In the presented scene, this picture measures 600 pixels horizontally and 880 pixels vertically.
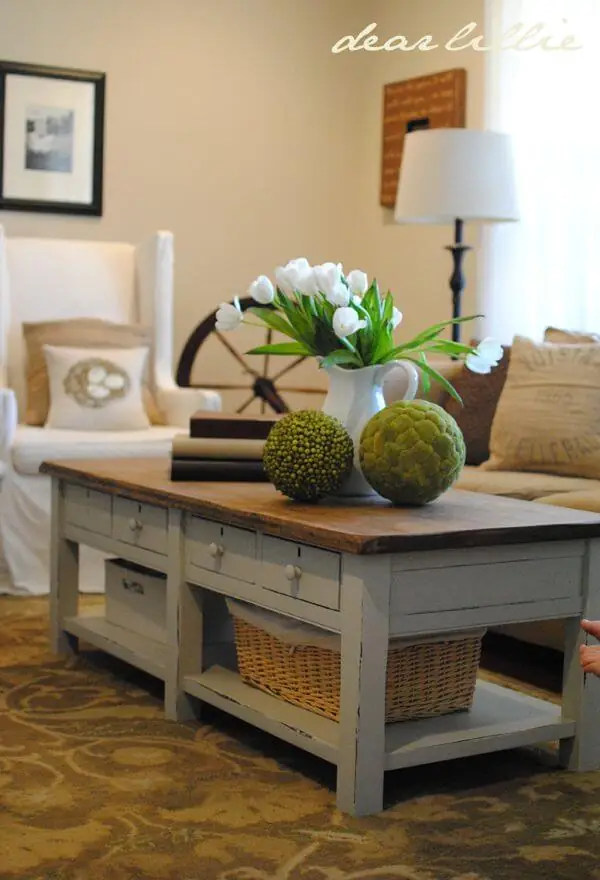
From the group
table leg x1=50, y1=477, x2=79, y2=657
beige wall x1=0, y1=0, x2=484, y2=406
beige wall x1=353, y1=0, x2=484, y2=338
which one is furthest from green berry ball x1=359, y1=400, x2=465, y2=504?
beige wall x1=0, y1=0, x2=484, y2=406

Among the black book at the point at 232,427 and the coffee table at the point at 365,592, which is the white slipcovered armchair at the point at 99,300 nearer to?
the black book at the point at 232,427

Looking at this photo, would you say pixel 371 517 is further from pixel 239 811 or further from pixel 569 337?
pixel 569 337

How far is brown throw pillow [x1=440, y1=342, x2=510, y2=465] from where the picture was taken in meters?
3.74

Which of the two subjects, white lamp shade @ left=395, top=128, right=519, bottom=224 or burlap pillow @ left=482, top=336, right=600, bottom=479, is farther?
white lamp shade @ left=395, top=128, right=519, bottom=224

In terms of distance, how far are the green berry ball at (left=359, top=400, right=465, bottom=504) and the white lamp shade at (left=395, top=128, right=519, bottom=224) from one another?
1982 mm

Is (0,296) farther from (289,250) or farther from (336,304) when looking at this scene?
(336,304)

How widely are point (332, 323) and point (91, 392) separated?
204cm

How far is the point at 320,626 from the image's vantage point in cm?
209

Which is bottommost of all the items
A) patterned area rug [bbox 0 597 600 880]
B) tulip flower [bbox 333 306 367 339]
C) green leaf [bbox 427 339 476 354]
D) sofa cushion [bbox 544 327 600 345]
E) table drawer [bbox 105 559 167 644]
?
patterned area rug [bbox 0 597 600 880]

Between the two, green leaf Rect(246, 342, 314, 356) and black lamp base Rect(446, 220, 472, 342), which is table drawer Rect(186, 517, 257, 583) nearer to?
green leaf Rect(246, 342, 314, 356)

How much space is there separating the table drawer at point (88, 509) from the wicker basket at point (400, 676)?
25.0 inches

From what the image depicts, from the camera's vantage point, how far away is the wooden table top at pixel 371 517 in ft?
6.60

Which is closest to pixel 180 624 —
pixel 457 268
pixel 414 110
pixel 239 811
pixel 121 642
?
pixel 121 642

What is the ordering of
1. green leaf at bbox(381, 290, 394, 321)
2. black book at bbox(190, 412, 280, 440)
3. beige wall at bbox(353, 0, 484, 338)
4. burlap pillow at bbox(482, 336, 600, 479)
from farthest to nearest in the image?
beige wall at bbox(353, 0, 484, 338) → burlap pillow at bbox(482, 336, 600, 479) → black book at bbox(190, 412, 280, 440) → green leaf at bbox(381, 290, 394, 321)
